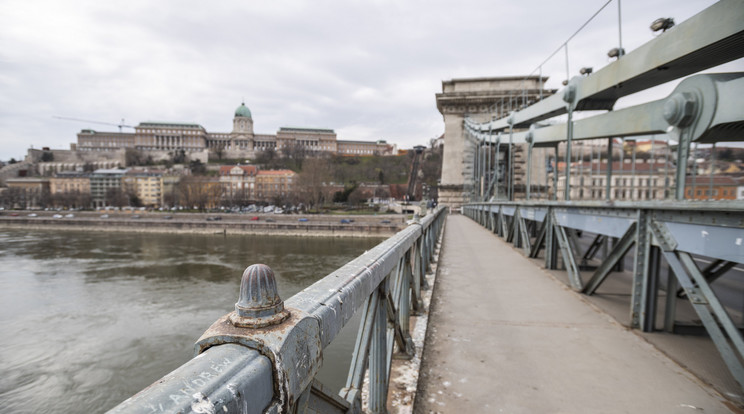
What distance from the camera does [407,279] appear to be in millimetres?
2969

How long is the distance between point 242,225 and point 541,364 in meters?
41.8

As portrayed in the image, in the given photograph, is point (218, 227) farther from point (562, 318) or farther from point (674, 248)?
point (674, 248)

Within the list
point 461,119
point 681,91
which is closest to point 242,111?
point 461,119

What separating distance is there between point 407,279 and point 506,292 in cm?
237

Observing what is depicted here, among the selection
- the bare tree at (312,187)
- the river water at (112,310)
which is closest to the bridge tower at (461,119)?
the river water at (112,310)

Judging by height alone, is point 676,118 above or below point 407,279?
above

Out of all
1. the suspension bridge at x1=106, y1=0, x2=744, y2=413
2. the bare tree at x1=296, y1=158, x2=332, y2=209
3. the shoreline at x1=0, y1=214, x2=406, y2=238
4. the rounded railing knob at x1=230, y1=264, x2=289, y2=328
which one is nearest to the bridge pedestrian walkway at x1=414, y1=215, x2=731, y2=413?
the suspension bridge at x1=106, y1=0, x2=744, y2=413

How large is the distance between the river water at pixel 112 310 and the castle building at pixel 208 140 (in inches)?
3262

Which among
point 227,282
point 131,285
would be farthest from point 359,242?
point 131,285

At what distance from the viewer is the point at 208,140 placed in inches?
4658

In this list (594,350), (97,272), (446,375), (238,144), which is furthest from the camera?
(238,144)

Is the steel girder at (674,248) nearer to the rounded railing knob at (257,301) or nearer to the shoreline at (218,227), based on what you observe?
the rounded railing knob at (257,301)

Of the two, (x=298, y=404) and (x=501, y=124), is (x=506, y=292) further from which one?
(x=501, y=124)

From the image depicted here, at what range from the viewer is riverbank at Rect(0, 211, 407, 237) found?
39.0m
